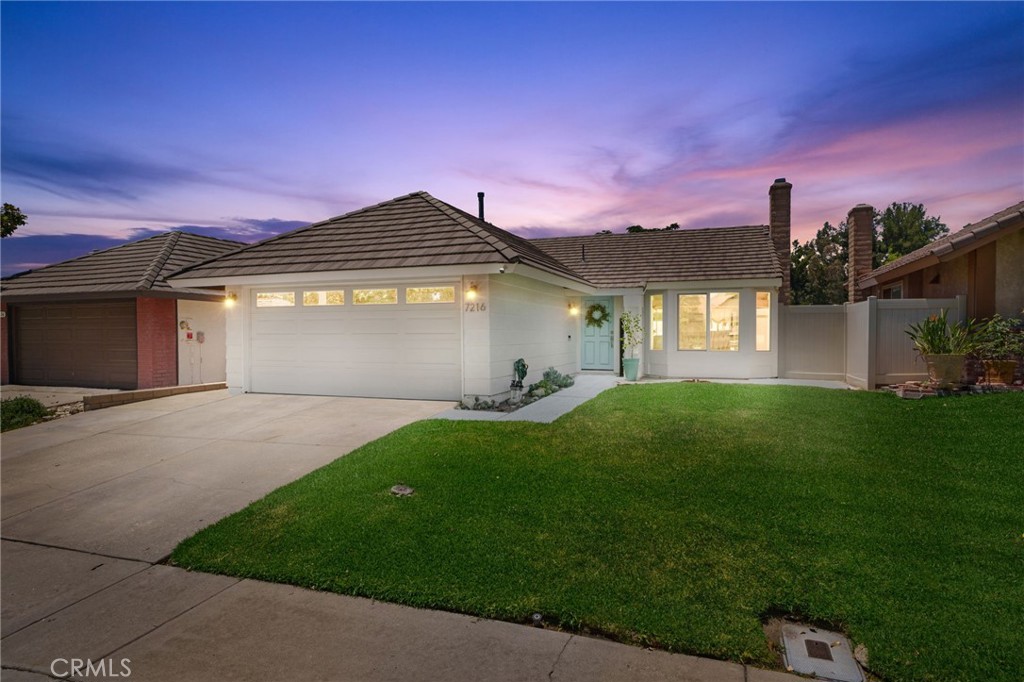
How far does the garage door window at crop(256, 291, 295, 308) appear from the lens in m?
11.7

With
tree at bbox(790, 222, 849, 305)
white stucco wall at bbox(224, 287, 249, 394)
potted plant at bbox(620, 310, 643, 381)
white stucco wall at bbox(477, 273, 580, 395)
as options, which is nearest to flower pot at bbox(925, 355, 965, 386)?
potted plant at bbox(620, 310, 643, 381)

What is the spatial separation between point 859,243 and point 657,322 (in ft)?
26.5

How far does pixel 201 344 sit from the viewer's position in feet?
50.4

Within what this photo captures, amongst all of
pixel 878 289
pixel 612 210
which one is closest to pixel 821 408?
pixel 878 289

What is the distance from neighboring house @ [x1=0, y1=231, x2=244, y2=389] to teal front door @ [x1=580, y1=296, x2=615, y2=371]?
36.4ft

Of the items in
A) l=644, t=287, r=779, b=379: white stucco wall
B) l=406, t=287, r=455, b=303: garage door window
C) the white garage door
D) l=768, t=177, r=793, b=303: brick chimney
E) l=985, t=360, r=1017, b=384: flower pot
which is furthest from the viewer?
l=768, t=177, r=793, b=303: brick chimney

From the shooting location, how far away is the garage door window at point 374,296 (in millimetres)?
10961

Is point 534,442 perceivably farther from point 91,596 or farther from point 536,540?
point 91,596

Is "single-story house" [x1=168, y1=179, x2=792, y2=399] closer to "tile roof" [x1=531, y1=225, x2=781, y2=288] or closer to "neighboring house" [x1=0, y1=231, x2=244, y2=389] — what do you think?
"tile roof" [x1=531, y1=225, x2=781, y2=288]

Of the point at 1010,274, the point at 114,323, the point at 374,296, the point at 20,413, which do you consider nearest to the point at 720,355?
the point at 1010,274

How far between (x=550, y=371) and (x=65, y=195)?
61.1 ft

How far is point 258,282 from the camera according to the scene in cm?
1164

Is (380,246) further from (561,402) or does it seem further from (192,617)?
(192,617)

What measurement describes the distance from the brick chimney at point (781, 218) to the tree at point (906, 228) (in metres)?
27.7
